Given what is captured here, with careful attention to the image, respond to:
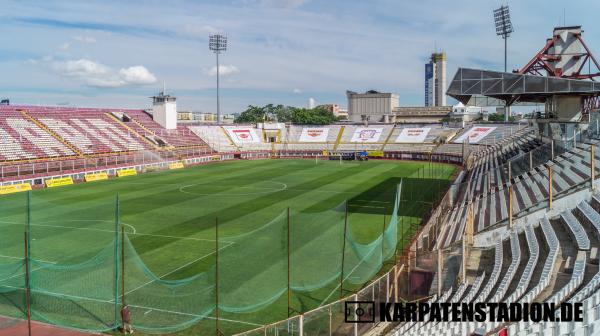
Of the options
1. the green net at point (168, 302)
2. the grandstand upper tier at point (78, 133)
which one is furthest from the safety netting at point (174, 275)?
the grandstand upper tier at point (78, 133)

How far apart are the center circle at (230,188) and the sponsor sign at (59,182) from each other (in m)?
11.1

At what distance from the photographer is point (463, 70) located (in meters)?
25.0

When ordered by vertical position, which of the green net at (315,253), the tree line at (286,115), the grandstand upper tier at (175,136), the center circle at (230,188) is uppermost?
the tree line at (286,115)

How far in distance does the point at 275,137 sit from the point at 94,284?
217ft

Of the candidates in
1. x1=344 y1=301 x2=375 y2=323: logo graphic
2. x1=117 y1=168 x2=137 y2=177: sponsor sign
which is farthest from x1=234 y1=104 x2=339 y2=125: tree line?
x1=344 y1=301 x2=375 y2=323: logo graphic

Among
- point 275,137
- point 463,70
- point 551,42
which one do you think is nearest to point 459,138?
point 275,137

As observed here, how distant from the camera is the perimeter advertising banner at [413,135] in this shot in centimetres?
7300

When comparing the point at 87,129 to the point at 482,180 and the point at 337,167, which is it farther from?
the point at 482,180

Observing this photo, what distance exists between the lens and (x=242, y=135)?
78.9 m

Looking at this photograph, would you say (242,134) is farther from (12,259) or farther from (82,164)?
(12,259)

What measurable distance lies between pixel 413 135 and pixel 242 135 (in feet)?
88.4

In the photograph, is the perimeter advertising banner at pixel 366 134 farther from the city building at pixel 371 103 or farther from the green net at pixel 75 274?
the city building at pixel 371 103

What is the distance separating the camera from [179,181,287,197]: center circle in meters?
36.4

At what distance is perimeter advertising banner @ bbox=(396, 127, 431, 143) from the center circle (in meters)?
36.0
